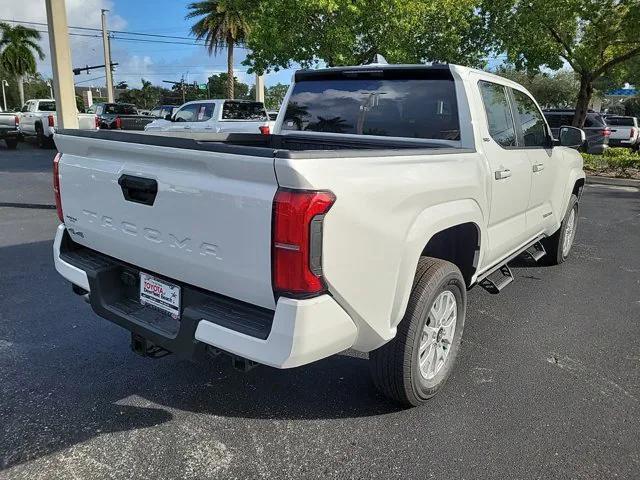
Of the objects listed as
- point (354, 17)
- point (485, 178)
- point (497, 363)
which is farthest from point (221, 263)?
point (354, 17)

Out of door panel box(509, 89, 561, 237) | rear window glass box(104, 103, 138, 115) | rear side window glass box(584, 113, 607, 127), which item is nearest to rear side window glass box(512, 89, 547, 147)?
door panel box(509, 89, 561, 237)

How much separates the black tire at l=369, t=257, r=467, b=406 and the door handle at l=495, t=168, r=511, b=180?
2.97 feet

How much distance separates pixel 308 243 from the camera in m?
2.06

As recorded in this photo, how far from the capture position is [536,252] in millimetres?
5203

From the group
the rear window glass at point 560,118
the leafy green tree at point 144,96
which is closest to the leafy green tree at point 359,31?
the rear window glass at point 560,118

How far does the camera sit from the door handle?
3.56 m

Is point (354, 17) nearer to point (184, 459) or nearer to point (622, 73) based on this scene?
point (622, 73)

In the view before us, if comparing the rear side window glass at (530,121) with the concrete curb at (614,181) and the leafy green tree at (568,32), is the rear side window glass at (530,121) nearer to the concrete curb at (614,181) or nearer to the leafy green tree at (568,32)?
the concrete curb at (614,181)

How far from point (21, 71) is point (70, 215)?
6239 centimetres

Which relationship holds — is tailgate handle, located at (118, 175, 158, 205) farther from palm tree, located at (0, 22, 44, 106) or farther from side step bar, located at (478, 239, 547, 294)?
palm tree, located at (0, 22, 44, 106)

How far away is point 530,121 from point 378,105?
4.98 feet

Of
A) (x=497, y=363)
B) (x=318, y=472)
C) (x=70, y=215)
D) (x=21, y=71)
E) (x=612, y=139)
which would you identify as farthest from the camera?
(x=21, y=71)

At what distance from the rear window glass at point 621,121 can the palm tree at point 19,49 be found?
173 ft

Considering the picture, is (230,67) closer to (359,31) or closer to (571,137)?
(359,31)
